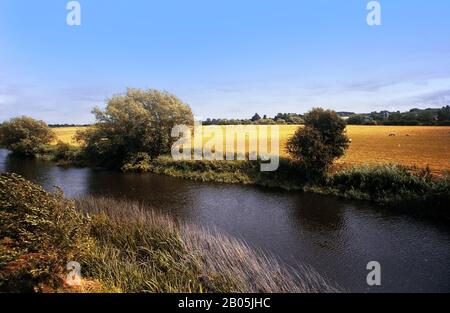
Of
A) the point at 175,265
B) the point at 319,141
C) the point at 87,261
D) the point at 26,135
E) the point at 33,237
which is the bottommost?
the point at 175,265

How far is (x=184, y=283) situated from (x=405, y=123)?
77.1m

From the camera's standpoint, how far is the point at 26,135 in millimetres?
53750

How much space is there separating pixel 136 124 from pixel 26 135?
90.7 ft

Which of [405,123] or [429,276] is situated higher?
[405,123]

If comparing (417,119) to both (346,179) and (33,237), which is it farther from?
(33,237)

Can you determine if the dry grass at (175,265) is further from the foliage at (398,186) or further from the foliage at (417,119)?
the foliage at (417,119)

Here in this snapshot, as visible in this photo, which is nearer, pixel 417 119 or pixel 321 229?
pixel 321 229

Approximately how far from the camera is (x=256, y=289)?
8.11 meters

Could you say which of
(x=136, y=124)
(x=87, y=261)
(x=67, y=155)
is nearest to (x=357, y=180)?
(x=87, y=261)

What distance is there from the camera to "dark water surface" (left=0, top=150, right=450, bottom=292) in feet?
37.9

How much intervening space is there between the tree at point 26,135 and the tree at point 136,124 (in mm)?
17694

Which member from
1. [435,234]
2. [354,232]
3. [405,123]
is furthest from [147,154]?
[405,123]
